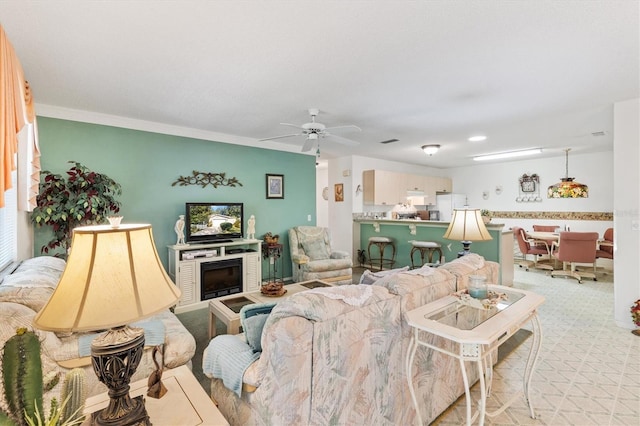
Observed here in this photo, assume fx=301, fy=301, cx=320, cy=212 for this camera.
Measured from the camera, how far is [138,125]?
3990 millimetres

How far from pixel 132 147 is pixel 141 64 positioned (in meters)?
1.85

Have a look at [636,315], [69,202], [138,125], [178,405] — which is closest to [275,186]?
[138,125]

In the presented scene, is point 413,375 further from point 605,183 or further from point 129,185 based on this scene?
point 605,183

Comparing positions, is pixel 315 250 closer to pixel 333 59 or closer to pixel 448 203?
pixel 333 59

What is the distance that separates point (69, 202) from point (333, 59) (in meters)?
3.26

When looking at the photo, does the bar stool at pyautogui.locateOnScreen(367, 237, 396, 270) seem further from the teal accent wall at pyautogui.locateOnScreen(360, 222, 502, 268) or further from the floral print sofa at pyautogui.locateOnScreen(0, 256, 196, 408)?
the floral print sofa at pyautogui.locateOnScreen(0, 256, 196, 408)

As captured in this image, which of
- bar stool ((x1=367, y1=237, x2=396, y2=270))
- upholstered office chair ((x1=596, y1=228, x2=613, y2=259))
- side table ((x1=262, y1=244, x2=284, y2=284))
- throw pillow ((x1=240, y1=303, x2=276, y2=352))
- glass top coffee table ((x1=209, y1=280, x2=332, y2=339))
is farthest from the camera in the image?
bar stool ((x1=367, y1=237, x2=396, y2=270))

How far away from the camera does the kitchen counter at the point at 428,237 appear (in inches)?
191

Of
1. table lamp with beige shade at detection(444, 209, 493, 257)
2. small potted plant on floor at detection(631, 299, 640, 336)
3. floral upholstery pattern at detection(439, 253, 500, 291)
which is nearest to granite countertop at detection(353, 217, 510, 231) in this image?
small potted plant on floor at detection(631, 299, 640, 336)


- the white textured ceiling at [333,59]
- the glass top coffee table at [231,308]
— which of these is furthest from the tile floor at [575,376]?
the white textured ceiling at [333,59]

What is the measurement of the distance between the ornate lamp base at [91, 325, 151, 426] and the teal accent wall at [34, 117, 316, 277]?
11.4 feet

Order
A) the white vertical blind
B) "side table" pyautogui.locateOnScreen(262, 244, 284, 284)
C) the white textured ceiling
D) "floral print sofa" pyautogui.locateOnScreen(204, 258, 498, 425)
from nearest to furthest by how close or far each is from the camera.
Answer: "floral print sofa" pyautogui.locateOnScreen(204, 258, 498, 425)
the white textured ceiling
the white vertical blind
"side table" pyautogui.locateOnScreen(262, 244, 284, 284)

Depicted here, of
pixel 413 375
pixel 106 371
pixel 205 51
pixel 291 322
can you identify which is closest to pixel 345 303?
pixel 291 322

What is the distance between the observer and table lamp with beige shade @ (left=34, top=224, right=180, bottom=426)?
843mm
